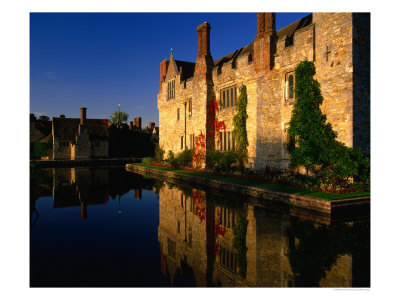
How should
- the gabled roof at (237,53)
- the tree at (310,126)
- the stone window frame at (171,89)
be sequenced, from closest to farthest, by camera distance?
the tree at (310,126) < the gabled roof at (237,53) < the stone window frame at (171,89)

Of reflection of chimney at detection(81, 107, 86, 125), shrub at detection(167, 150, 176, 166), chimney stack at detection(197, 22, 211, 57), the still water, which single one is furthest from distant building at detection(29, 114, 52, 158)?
the still water

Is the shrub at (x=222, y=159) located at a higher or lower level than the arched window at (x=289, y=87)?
lower

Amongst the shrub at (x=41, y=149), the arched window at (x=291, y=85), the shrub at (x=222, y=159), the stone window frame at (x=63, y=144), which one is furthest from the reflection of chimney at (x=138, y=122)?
the arched window at (x=291, y=85)

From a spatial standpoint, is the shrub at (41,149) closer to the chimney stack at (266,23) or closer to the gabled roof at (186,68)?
the gabled roof at (186,68)

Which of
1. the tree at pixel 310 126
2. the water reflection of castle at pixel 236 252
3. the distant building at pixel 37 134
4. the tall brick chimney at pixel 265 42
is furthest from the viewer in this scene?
the distant building at pixel 37 134

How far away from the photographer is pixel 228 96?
827 inches

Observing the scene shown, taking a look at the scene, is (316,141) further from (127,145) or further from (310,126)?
(127,145)

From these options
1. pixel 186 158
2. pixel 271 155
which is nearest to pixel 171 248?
pixel 271 155

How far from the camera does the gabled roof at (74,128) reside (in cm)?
4278

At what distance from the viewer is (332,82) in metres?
13.0


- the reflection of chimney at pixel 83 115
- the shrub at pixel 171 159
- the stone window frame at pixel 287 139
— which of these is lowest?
the shrub at pixel 171 159

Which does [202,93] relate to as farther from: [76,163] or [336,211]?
[76,163]

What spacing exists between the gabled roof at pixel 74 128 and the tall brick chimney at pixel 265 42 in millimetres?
35308

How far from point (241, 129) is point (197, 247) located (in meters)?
12.6
